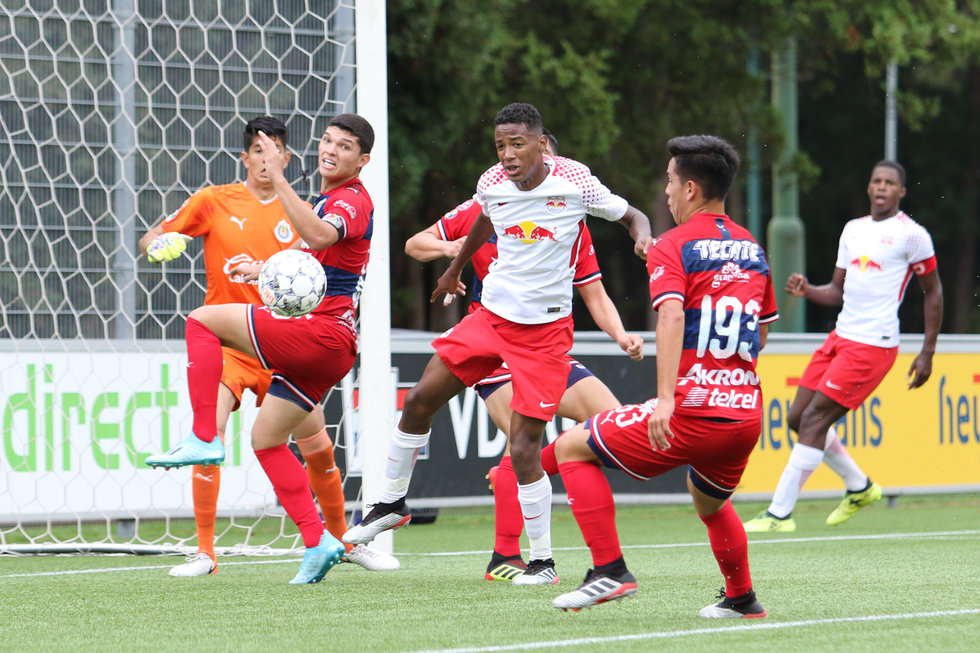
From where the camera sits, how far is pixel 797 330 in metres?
20.2

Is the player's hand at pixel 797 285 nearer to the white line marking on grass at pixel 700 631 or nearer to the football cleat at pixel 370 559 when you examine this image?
the football cleat at pixel 370 559

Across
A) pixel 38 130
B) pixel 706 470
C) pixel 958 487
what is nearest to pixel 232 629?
pixel 706 470

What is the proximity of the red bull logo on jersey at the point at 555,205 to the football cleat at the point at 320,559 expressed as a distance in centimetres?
181

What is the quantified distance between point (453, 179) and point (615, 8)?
336 cm

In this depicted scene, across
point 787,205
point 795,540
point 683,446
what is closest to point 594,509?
point 683,446

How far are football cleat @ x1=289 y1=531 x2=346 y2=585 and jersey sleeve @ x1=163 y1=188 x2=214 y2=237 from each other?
6.16 ft

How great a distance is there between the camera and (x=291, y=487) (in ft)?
20.4

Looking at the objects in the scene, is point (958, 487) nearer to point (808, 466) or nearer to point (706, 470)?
point (808, 466)

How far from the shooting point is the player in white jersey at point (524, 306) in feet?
19.7

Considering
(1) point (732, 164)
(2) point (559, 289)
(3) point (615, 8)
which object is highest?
(3) point (615, 8)

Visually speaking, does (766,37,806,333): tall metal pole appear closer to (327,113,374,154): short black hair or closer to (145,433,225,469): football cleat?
(327,113,374,154): short black hair

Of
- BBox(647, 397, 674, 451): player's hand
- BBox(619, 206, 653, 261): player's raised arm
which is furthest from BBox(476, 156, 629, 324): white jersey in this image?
BBox(647, 397, 674, 451): player's hand

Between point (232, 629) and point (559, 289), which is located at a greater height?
point (559, 289)

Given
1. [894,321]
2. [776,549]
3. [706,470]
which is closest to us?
[706,470]
